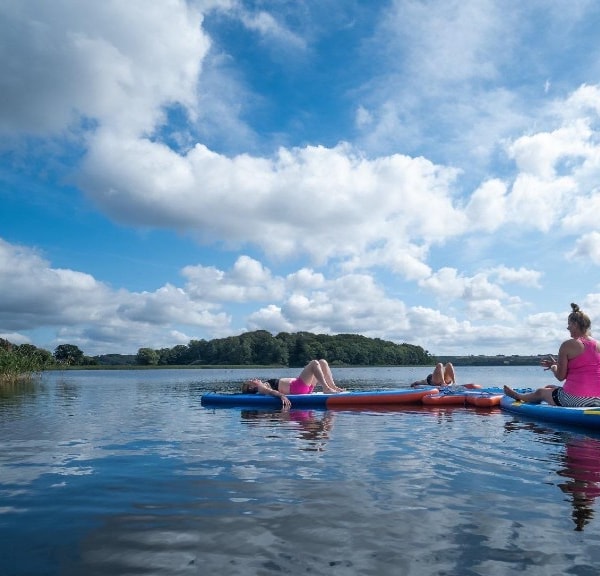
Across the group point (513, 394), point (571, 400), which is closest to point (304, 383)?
point (513, 394)

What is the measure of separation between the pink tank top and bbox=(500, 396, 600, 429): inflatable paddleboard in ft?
1.61

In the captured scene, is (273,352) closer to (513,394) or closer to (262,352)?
(262,352)

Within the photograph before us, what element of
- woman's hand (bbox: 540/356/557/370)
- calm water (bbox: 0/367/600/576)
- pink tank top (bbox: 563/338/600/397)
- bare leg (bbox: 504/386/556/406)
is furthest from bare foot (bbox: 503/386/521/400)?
calm water (bbox: 0/367/600/576)

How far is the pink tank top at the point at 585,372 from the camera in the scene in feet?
33.3

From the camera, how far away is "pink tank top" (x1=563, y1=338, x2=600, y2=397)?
400 inches

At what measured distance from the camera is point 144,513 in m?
5.02

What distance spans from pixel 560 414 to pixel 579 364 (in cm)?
121

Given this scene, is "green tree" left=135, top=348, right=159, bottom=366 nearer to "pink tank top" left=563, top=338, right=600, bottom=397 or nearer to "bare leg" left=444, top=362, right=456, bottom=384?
"bare leg" left=444, top=362, right=456, bottom=384

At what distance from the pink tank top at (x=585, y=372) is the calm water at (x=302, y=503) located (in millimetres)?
1146

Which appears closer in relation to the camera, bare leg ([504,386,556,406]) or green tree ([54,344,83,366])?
bare leg ([504,386,556,406])

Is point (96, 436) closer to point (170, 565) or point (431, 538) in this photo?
point (170, 565)

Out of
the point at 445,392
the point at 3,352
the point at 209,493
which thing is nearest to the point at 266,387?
the point at 445,392

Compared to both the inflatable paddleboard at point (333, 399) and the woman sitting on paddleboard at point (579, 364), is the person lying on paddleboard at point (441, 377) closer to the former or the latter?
the inflatable paddleboard at point (333, 399)

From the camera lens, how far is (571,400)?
11000 millimetres
